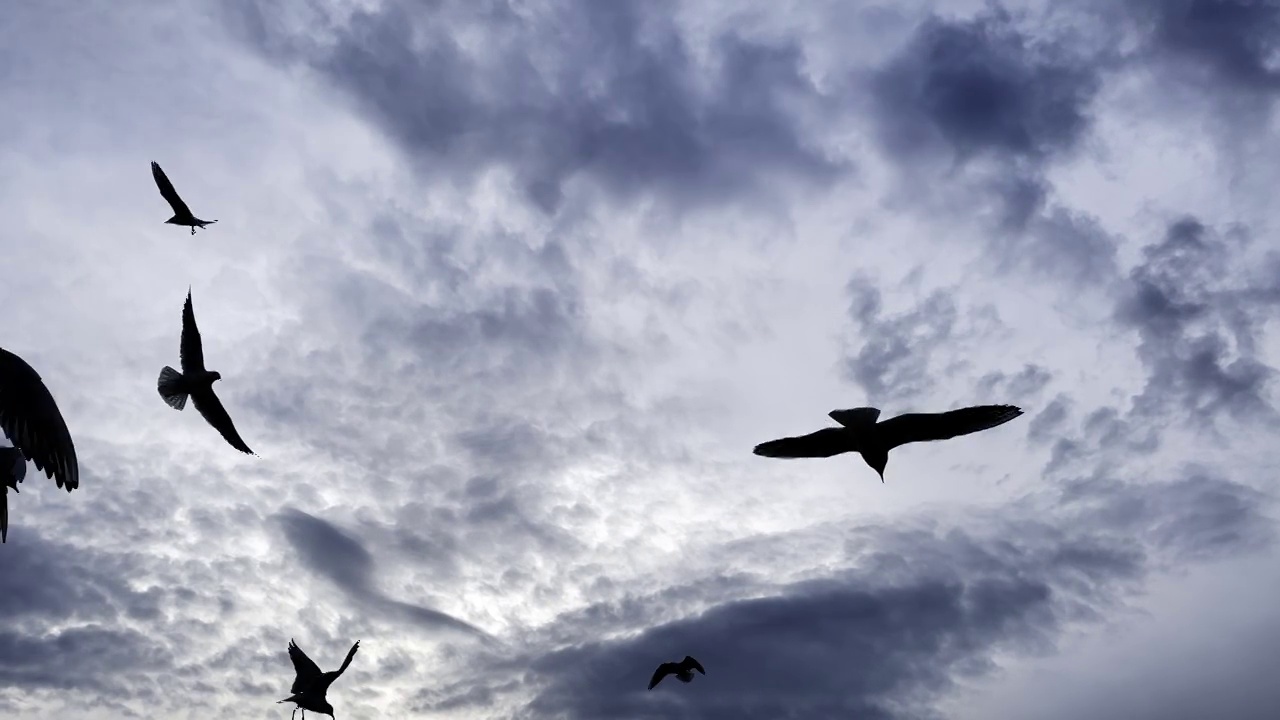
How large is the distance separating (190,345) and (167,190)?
35.5 ft

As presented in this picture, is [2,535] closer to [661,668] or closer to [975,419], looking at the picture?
[975,419]

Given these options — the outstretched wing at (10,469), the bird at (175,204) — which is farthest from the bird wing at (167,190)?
the outstretched wing at (10,469)

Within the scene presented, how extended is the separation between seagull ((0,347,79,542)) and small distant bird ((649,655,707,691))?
111 ft

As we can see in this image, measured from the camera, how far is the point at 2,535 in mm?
8484

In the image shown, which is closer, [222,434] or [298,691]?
[222,434]

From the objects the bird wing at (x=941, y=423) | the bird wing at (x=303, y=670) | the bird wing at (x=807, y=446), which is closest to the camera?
the bird wing at (x=941, y=423)

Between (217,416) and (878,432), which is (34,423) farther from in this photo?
(217,416)

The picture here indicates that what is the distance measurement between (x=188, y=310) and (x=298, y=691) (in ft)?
39.8

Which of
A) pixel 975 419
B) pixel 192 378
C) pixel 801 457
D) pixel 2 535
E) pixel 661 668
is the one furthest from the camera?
pixel 661 668

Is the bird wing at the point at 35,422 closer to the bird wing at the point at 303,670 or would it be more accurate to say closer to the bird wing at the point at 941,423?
the bird wing at the point at 941,423

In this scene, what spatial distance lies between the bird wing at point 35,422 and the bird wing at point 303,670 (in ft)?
67.7

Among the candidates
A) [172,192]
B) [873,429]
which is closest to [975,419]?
[873,429]

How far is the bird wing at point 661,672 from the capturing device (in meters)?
39.9

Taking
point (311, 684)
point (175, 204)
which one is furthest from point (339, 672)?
point (175, 204)
